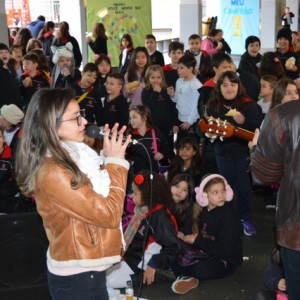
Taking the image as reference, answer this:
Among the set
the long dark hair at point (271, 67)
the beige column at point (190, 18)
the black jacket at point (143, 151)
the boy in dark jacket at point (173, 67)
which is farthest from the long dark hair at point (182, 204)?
the beige column at point (190, 18)

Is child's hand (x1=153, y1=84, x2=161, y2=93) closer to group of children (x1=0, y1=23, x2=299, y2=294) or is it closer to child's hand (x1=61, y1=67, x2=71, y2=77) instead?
group of children (x1=0, y1=23, x2=299, y2=294)

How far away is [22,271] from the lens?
4.27 meters

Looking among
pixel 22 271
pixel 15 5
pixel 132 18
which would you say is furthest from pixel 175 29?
pixel 22 271

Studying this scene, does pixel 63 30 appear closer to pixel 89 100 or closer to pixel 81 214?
pixel 89 100

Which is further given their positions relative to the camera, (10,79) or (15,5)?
(15,5)

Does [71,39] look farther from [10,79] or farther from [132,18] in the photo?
[10,79]

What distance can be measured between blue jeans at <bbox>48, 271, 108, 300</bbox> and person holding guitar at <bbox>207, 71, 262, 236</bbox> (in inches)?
113

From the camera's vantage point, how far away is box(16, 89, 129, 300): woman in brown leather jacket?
2.53m

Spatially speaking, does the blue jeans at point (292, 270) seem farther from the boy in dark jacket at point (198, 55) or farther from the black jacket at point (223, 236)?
the boy in dark jacket at point (198, 55)

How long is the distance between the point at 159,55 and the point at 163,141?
428 cm

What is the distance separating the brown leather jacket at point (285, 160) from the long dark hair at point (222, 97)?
8.94 ft

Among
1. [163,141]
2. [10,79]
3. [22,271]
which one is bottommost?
[22,271]

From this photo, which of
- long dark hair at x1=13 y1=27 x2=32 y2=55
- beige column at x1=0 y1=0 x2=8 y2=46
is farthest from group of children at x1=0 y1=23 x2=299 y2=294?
long dark hair at x1=13 y1=27 x2=32 y2=55

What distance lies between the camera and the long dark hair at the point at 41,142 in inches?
100
